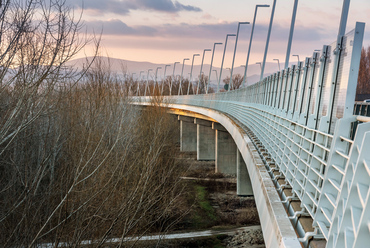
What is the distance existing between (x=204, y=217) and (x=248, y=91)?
7.82 metres

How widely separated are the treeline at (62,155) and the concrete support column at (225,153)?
1054 centimetres

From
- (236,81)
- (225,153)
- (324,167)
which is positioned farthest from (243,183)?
(236,81)

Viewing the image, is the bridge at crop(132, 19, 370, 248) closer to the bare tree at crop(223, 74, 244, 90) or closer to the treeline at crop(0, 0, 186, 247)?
the treeline at crop(0, 0, 186, 247)

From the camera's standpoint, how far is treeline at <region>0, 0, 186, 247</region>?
8.41 meters

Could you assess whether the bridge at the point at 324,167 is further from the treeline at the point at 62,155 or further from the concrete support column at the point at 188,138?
the concrete support column at the point at 188,138

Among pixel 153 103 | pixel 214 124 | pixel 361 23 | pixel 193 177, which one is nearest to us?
pixel 361 23

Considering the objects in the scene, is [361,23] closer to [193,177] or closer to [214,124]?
[193,177]

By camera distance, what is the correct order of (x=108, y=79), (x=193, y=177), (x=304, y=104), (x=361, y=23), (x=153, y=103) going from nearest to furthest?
(x=361, y=23) → (x=304, y=104) → (x=108, y=79) → (x=153, y=103) → (x=193, y=177)

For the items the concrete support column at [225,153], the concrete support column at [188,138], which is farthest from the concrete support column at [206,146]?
the concrete support column at [188,138]

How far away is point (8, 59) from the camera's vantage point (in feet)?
25.8

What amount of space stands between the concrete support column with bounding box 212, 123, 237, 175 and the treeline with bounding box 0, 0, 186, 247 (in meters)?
10.5

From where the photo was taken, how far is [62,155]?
47.9 feet

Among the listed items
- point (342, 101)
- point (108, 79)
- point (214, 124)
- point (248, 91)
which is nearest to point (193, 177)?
point (214, 124)

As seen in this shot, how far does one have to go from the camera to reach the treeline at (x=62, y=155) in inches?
331
